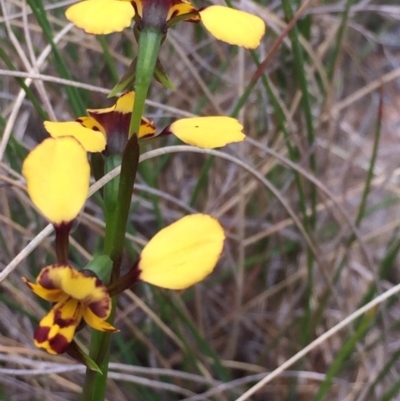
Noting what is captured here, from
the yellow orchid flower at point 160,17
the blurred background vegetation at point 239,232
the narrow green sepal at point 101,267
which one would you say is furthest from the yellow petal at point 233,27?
the blurred background vegetation at point 239,232

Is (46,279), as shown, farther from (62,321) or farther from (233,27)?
(233,27)

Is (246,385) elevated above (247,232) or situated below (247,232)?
below

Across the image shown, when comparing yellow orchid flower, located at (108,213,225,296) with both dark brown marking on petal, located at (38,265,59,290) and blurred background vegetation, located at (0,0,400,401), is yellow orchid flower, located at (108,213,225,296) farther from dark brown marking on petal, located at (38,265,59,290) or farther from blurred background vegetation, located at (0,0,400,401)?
blurred background vegetation, located at (0,0,400,401)

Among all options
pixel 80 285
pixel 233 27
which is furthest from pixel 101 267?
pixel 233 27

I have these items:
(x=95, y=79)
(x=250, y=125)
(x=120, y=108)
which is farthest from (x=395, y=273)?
(x=120, y=108)

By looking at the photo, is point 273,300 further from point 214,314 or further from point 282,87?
point 282,87

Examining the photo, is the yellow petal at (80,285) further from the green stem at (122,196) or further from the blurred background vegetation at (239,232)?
the blurred background vegetation at (239,232)
